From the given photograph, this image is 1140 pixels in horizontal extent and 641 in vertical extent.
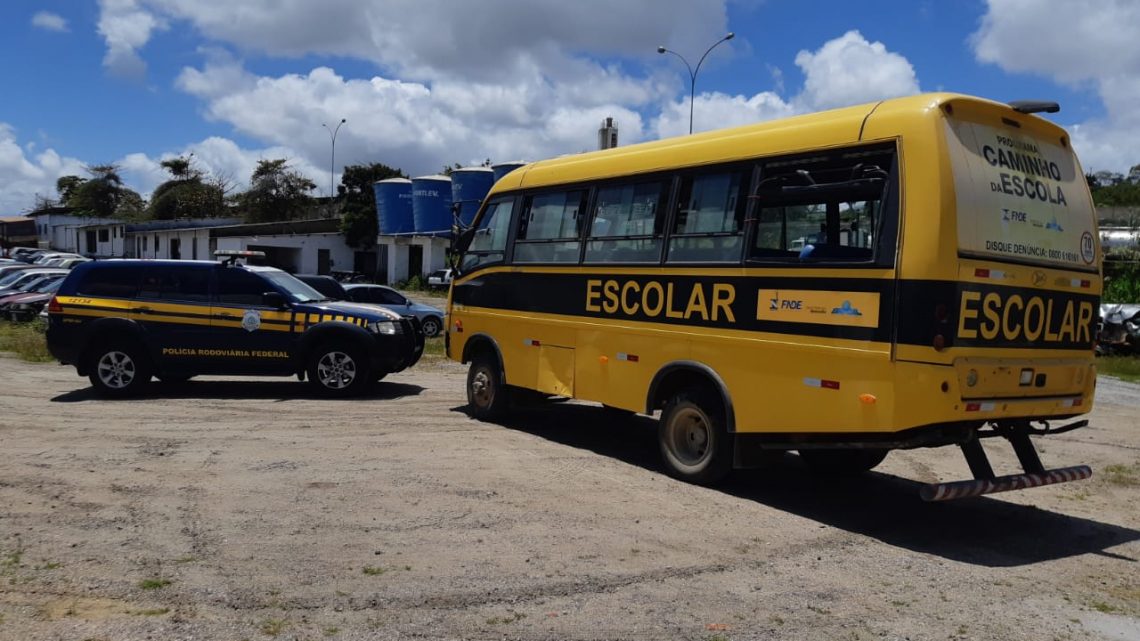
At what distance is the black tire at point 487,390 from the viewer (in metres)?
10.8

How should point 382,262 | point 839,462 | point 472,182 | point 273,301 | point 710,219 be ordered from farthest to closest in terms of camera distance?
1. point 382,262
2. point 472,182
3. point 273,301
4. point 839,462
5. point 710,219

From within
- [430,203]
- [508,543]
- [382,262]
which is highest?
[430,203]

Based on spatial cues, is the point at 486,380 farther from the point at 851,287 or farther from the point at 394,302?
the point at 394,302

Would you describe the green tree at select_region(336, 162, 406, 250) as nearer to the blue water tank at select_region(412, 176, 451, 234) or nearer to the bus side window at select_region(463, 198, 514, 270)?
the blue water tank at select_region(412, 176, 451, 234)

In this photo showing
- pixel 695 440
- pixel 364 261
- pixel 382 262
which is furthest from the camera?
pixel 364 261

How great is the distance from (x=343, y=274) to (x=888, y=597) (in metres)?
44.1


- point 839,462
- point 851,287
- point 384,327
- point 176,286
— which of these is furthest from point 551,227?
point 176,286

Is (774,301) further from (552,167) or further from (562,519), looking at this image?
(552,167)

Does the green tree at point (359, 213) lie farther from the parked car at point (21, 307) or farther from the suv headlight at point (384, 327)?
the suv headlight at point (384, 327)

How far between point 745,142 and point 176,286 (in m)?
8.73

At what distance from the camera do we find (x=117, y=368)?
41.1ft

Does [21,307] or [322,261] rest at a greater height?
[322,261]

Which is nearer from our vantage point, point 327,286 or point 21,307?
point 327,286

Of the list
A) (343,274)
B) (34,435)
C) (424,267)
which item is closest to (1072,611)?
(34,435)
